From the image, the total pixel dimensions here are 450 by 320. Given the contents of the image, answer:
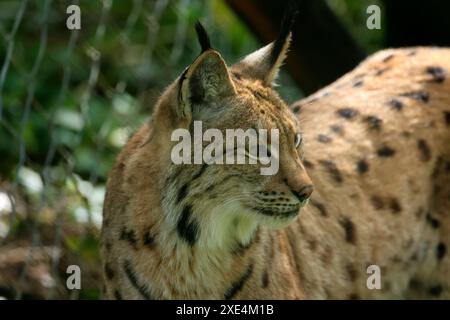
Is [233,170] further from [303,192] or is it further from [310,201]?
[310,201]

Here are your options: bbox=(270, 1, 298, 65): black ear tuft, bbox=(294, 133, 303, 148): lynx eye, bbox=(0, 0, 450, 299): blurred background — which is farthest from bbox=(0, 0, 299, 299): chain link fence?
bbox=(294, 133, 303, 148): lynx eye

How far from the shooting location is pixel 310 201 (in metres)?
5.77

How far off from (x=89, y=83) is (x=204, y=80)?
2994mm

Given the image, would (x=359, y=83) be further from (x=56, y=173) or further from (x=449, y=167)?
(x=56, y=173)

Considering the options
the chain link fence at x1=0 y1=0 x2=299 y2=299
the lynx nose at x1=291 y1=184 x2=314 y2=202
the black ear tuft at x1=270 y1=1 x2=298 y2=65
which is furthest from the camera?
the chain link fence at x1=0 y1=0 x2=299 y2=299

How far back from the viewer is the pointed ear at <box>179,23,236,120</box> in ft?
15.4

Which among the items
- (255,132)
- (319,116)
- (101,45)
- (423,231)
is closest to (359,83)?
(319,116)

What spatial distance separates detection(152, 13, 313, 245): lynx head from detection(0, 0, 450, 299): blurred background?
1373 mm

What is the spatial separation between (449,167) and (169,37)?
12.1 feet

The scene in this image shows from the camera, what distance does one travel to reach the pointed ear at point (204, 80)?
4.70 meters

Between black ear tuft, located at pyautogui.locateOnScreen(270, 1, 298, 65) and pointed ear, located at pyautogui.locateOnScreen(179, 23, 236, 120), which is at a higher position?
black ear tuft, located at pyautogui.locateOnScreen(270, 1, 298, 65)

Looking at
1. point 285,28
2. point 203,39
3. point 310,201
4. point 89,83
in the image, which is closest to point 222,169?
point 203,39

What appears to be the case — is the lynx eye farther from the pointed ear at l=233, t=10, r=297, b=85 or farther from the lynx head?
the pointed ear at l=233, t=10, r=297, b=85

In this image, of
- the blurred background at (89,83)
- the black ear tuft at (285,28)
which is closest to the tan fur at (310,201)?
the black ear tuft at (285,28)
